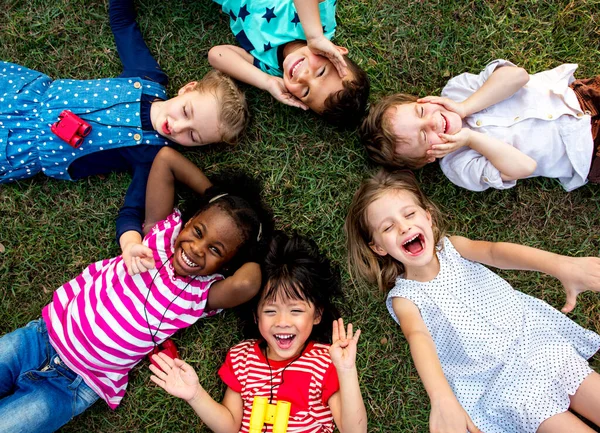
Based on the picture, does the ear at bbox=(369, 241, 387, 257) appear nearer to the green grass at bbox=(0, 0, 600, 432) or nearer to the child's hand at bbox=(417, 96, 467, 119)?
the green grass at bbox=(0, 0, 600, 432)

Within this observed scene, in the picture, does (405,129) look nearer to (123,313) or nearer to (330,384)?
(330,384)

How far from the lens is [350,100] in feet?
8.73

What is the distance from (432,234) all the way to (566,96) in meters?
1.15

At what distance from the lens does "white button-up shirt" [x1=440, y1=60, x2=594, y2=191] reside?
2.77m

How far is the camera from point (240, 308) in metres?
2.92

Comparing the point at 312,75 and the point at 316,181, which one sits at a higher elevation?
the point at 312,75

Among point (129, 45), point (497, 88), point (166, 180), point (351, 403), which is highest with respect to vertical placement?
point (129, 45)

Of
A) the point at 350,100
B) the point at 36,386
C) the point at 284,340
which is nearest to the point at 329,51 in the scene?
the point at 350,100

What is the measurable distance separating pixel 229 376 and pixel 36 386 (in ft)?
3.47

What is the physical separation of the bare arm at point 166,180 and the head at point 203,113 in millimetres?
130

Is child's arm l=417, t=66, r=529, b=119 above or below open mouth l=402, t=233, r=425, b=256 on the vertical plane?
above

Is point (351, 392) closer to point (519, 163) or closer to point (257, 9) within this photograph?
point (519, 163)

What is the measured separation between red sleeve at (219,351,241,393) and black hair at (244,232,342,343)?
0.20 m

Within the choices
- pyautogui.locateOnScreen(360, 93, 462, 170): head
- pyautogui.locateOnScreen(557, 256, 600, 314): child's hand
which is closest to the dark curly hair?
pyautogui.locateOnScreen(360, 93, 462, 170): head
